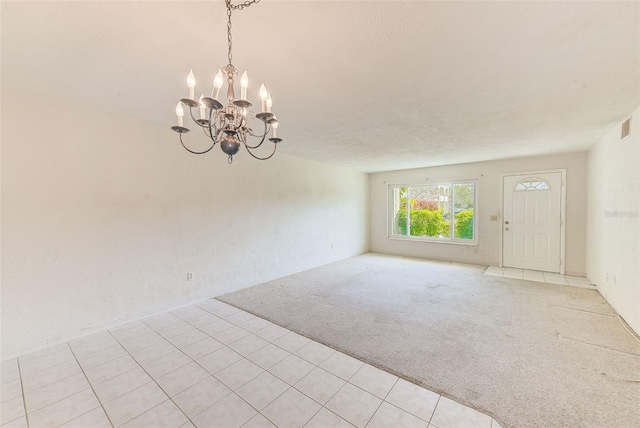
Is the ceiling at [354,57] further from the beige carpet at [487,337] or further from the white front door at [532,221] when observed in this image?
the beige carpet at [487,337]

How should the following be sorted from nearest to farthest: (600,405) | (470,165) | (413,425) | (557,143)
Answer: (413,425), (600,405), (557,143), (470,165)

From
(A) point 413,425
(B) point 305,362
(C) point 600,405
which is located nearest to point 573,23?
(C) point 600,405

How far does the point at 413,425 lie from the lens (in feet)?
5.12

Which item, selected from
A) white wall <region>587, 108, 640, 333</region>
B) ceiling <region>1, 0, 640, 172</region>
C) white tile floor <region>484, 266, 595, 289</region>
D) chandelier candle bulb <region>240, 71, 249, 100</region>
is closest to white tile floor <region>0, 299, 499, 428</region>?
chandelier candle bulb <region>240, 71, 249, 100</region>

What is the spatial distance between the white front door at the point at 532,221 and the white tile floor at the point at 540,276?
0.70 feet

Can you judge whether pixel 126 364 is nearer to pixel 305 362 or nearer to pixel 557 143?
pixel 305 362

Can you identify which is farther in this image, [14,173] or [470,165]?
[470,165]

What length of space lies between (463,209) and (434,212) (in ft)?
2.25

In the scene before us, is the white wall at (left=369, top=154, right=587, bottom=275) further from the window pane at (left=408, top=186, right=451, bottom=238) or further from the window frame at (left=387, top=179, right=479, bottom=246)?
the window pane at (left=408, top=186, right=451, bottom=238)

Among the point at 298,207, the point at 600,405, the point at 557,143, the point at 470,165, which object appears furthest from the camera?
the point at 470,165

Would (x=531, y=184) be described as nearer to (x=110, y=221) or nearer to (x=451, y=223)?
(x=451, y=223)

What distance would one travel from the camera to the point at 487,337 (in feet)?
8.43

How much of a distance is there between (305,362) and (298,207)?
11.1 feet

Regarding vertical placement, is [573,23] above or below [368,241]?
above
